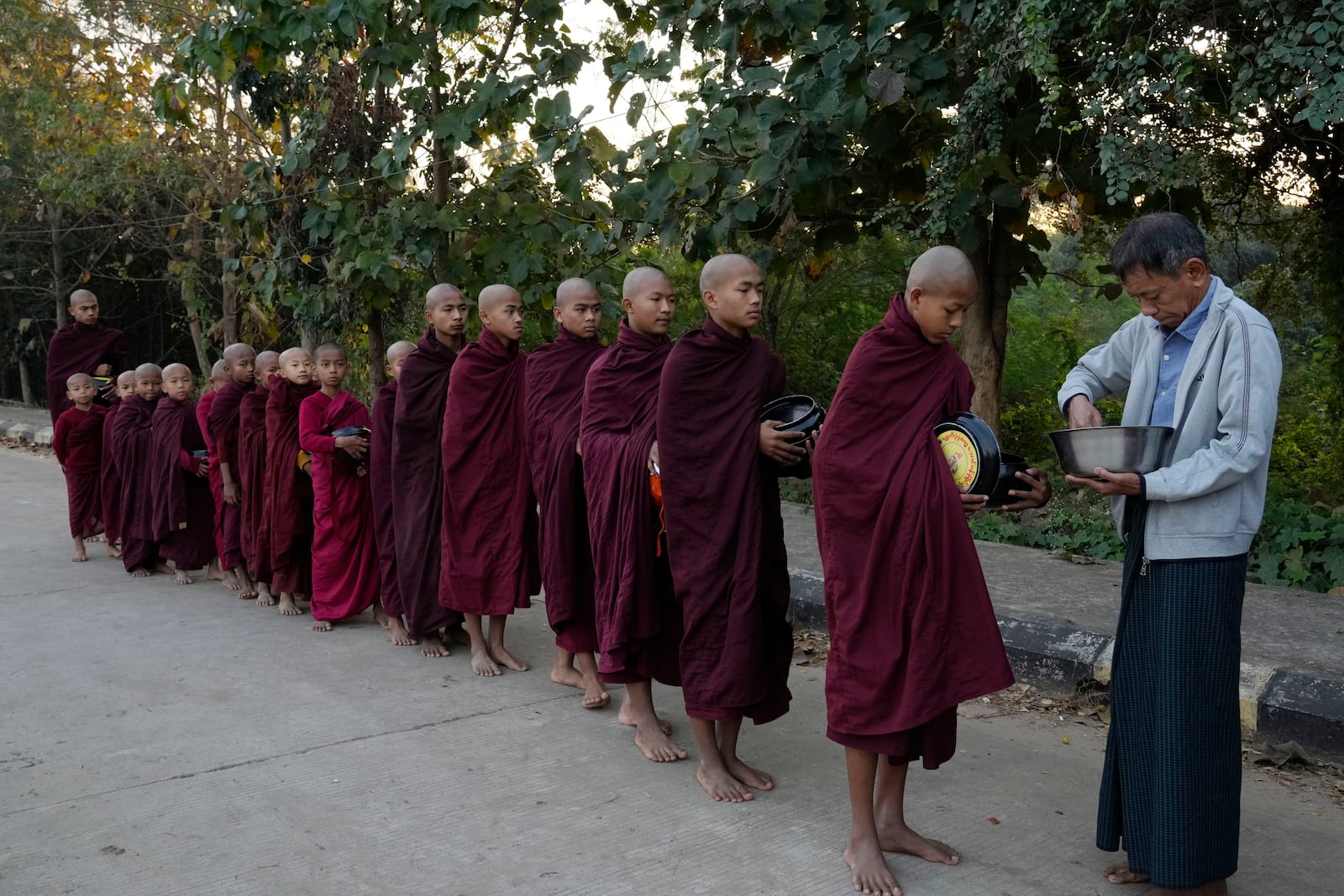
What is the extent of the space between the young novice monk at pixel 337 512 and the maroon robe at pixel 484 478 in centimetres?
98

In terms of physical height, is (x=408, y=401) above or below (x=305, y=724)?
above

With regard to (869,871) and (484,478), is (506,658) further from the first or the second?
(869,871)

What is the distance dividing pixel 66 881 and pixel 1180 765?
295 cm

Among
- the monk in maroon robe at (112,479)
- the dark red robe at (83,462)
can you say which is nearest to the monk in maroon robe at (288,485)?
the monk in maroon robe at (112,479)

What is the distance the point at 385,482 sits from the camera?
6.16 meters

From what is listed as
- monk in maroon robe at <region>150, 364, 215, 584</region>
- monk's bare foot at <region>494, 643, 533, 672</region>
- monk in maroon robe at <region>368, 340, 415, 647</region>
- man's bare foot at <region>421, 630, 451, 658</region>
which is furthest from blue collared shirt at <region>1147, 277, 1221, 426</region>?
monk in maroon robe at <region>150, 364, 215, 584</region>

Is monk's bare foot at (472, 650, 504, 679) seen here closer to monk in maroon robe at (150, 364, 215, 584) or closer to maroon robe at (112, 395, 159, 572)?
monk in maroon robe at (150, 364, 215, 584)

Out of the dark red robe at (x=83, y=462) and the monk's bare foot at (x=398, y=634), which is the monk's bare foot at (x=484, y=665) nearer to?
the monk's bare foot at (x=398, y=634)

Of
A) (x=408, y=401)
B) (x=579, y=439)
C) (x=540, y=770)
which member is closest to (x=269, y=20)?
(x=408, y=401)

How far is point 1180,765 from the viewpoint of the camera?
2.97 metres

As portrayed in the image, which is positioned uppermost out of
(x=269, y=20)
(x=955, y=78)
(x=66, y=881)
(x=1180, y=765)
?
(x=269, y=20)

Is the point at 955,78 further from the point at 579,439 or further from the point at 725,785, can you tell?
the point at 725,785

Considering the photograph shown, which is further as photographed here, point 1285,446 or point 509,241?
point 1285,446

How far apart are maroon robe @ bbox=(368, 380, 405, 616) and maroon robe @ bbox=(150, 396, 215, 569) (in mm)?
2097
